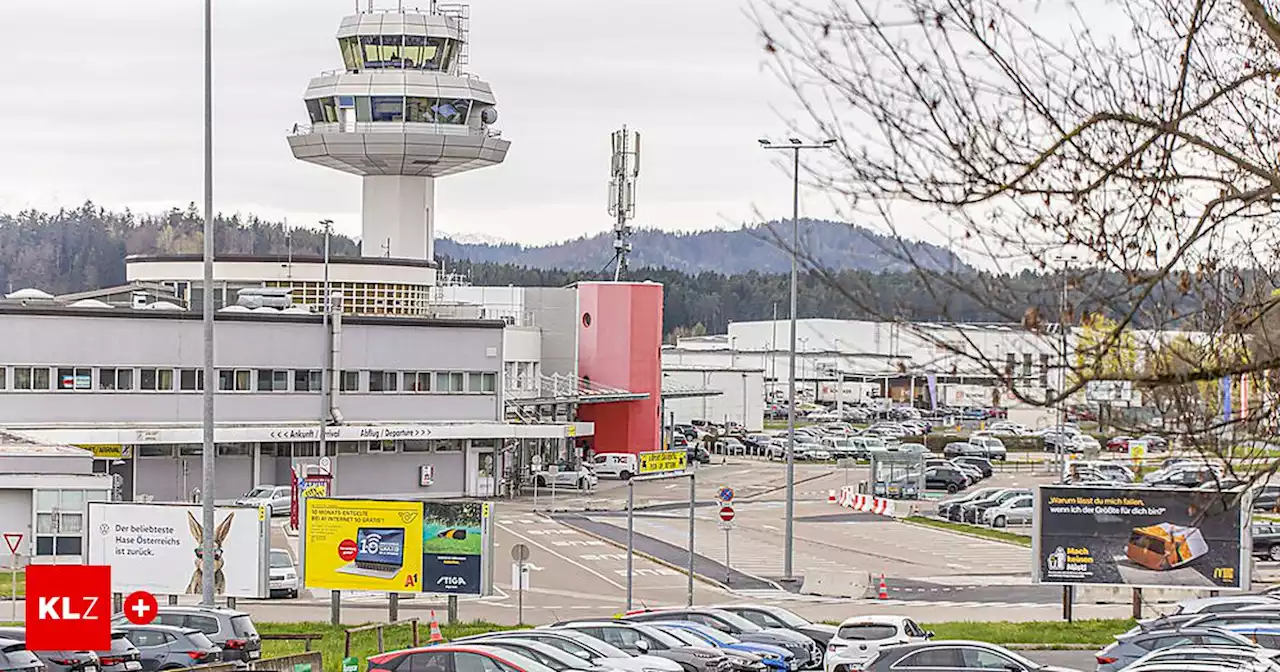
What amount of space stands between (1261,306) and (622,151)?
251ft

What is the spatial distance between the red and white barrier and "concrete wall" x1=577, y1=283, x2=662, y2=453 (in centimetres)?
1417

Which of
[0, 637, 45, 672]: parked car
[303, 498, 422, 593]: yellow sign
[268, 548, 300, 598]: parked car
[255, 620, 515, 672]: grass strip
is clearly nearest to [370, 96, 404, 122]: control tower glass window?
[268, 548, 300, 598]: parked car

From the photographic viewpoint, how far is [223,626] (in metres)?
26.9

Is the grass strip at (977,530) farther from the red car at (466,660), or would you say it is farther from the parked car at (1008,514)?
the red car at (466,660)

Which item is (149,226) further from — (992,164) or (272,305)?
(992,164)

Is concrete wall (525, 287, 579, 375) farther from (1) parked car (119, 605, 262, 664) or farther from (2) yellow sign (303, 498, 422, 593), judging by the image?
(1) parked car (119, 605, 262, 664)

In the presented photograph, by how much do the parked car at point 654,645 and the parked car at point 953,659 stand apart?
2.54 meters

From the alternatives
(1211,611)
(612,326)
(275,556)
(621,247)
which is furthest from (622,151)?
(1211,611)

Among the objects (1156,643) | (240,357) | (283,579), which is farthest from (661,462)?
(1156,643)

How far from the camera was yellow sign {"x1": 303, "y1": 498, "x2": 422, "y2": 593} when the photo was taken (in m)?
32.3

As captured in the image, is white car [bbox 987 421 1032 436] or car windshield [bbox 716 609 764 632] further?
white car [bbox 987 421 1032 436]

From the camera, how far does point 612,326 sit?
260 ft

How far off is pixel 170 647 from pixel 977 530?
36.3 metres

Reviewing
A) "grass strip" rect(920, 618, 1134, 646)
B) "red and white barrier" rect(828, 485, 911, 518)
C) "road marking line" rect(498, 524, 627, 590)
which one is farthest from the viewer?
"red and white barrier" rect(828, 485, 911, 518)
